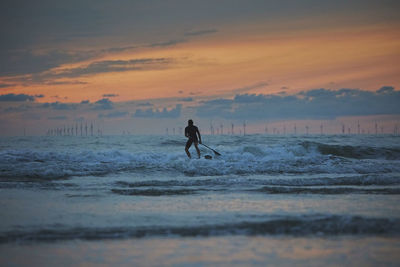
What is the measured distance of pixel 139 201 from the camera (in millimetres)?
8719

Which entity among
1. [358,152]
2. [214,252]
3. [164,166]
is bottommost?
[214,252]

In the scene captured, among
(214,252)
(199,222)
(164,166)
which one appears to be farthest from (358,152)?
(214,252)

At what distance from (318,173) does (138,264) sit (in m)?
11.3

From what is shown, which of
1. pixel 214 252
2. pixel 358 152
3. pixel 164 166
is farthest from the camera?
pixel 358 152

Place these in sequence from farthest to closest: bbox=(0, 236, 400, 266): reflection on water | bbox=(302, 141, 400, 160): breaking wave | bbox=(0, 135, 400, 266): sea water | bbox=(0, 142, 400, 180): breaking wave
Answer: bbox=(302, 141, 400, 160): breaking wave, bbox=(0, 142, 400, 180): breaking wave, bbox=(0, 135, 400, 266): sea water, bbox=(0, 236, 400, 266): reflection on water

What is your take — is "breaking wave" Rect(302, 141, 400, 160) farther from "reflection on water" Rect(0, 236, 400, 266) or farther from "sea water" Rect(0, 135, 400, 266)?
"reflection on water" Rect(0, 236, 400, 266)

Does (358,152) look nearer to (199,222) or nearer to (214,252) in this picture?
(199,222)

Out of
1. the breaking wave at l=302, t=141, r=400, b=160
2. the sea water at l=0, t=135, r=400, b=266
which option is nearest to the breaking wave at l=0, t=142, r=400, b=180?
the sea water at l=0, t=135, r=400, b=266

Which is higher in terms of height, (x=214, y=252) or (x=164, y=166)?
(x=164, y=166)

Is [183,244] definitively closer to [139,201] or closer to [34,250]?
[34,250]

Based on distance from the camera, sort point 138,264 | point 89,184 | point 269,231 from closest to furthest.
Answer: point 138,264 < point 269,231 < point 89,184

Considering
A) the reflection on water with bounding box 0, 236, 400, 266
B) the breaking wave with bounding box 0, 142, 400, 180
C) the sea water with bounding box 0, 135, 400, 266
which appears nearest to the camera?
the reflection on water with bounding box 0, 236, 400, 266

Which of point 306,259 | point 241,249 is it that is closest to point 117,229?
point 241,249

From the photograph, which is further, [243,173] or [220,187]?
[243,173]
